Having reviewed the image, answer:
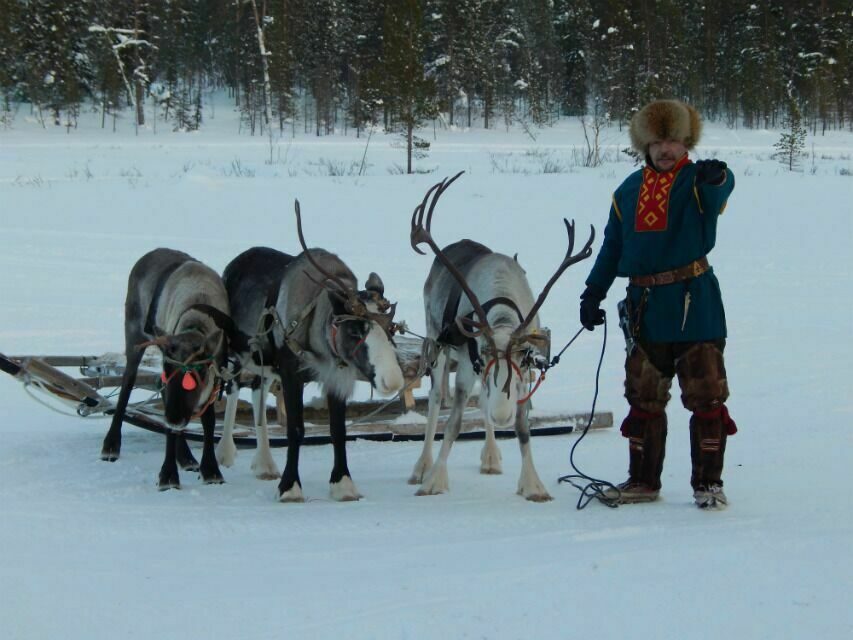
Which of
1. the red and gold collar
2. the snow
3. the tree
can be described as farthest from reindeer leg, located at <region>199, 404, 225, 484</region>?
the tree

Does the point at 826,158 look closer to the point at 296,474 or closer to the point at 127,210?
the point at 127,210

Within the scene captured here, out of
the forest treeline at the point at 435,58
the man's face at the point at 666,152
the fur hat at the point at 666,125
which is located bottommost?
the man's face at the point at 666,152

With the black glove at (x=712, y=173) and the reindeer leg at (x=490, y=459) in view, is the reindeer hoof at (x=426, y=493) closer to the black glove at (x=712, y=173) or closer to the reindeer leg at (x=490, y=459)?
the reindeer leg at (x=490, y=459)

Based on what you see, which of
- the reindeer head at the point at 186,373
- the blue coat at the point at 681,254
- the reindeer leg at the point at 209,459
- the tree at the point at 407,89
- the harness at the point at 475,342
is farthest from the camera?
the tree at the point at 407,89

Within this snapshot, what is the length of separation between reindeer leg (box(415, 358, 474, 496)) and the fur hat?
1.68 metres

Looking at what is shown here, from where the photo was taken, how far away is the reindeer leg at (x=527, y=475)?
5279mm

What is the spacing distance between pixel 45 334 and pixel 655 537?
8042mm

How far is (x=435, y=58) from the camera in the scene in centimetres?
4981

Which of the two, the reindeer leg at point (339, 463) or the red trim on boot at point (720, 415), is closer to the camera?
the red trim on boot at point (720, 415)

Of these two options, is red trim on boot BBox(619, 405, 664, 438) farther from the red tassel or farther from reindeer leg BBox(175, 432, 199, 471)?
reindeer leg BBox(175, 432, 199, 471)

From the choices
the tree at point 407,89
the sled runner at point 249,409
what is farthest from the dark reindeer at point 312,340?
the tree at point 407,89

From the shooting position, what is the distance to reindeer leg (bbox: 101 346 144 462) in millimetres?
6320

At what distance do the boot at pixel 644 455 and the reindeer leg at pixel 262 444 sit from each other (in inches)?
90.3

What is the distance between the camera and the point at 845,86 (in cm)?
4519
